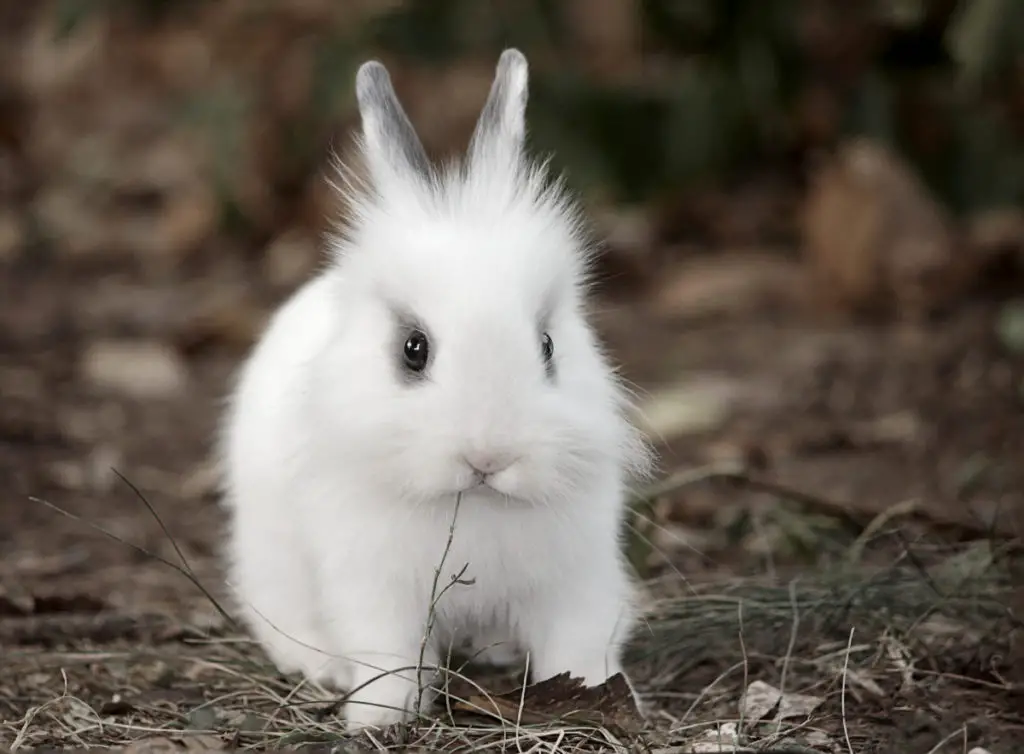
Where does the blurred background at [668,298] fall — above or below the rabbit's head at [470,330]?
below

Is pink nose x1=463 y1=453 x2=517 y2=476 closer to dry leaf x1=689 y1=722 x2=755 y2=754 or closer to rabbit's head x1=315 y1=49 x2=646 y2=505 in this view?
rabbit's head x1=315 y1=49 x2=646 y2=505

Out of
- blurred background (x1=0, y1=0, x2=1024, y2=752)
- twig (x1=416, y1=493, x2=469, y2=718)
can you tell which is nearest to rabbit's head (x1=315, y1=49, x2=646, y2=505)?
twig (x1=416, y1=493, x2=469, y2=718)

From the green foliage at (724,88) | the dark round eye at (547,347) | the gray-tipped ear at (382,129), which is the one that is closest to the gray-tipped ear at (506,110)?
the gray-tipped ear at (382,129)

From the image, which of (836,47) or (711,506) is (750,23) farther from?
(711,506)

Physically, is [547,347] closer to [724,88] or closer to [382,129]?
[382,129]

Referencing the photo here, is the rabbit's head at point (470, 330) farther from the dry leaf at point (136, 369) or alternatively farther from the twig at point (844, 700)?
the dry leaf at point (136, 369)

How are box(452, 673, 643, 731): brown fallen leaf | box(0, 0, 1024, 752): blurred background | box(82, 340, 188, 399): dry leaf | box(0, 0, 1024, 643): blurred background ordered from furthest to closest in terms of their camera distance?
box(82, 340, 188, 399): dry leaf
box(0, 0, 1024, 643): blurred background
box(0, 0, 1024, 752): blurred background
box(452, 673, 643, 731): brown fallen leaf
